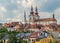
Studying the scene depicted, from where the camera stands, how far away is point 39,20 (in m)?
121

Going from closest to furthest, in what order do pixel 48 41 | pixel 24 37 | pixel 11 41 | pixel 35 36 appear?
pixel 48 41
pixel 11 41
pixel 35 36
pixel 24 37

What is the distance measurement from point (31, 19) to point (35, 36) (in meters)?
60.6

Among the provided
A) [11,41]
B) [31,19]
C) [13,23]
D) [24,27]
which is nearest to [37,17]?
[31,19]

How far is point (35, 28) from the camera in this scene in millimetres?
93438

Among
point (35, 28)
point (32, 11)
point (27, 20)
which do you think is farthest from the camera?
point (27, 20)

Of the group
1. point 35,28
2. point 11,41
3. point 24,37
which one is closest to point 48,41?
point 11,41

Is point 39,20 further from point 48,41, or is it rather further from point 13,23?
point 48,41

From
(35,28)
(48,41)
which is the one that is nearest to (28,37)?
(48,41)

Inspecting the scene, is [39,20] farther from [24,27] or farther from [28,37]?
[28,37]

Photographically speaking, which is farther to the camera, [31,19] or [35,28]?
[31,19]

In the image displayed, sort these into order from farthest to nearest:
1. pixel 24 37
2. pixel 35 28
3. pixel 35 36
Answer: pixel 35 28, pixel 24 37, pixel 35 36

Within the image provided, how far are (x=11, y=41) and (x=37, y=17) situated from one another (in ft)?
221

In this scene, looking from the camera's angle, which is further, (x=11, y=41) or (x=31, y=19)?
(x=31, y=19)

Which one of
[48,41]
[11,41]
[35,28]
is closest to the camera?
[48,41]
